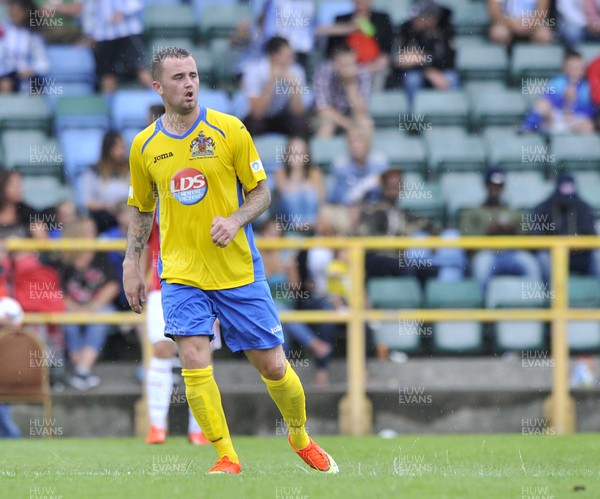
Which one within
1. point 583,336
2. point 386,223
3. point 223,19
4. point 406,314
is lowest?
point 583,336

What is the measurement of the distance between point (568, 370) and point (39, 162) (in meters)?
5.91

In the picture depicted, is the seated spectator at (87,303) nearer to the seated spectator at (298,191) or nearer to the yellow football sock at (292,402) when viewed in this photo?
the seated spectator at (298,191)

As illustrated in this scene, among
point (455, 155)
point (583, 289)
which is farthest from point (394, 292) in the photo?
point (455, 155)

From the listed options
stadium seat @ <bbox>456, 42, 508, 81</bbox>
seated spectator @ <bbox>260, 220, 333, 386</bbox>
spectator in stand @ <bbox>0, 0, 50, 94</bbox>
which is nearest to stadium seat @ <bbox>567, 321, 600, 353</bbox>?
seated spectator @ <bbox>260, 220, 333, 386</bbox>

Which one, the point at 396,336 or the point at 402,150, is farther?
the point at 402,150

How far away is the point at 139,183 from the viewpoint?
7.39 metres

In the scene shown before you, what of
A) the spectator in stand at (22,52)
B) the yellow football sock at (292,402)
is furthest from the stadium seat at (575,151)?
the yellow football sock at (292,402)

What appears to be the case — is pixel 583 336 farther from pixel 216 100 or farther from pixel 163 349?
pixel 216 100

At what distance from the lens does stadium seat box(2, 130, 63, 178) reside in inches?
562

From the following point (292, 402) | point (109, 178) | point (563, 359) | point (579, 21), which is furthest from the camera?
point (579, 21)

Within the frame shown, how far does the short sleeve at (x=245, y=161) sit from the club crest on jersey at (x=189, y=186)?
20 centimetres

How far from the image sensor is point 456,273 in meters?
12.5

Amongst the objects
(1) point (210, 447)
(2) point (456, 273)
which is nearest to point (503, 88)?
(2) point (456, 273)

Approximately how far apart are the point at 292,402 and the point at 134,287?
1.07 metres
